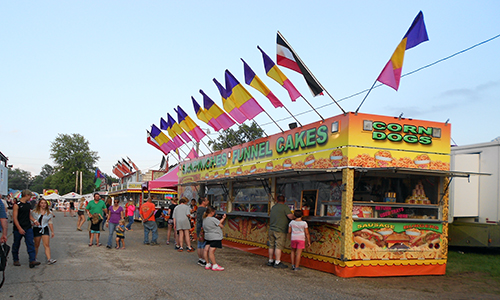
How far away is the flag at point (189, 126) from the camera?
1770cm

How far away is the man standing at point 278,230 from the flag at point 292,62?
287 cm

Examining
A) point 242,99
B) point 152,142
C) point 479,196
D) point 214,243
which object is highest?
point 242,99

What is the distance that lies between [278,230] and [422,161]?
3.69 m

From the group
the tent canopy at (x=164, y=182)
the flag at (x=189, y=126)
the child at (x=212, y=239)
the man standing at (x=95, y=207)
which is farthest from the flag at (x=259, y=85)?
the tent canopy at (x=164, y=182)

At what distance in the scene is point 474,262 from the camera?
12023 mm

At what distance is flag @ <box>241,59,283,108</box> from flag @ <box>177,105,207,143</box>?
5.43 m

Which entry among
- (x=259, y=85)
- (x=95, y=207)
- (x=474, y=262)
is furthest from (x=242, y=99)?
(x=474, y=262)

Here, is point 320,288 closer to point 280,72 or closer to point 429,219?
point 429,219

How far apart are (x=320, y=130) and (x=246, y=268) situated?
377cm

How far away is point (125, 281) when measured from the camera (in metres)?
7.94

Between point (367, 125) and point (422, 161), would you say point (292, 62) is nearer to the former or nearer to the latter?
point (367, 125)

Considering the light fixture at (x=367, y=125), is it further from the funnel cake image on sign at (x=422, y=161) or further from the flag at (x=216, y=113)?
the flag at (x=216, y=113)

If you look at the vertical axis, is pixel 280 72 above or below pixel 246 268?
above

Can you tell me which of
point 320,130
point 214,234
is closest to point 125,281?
point 214,234
